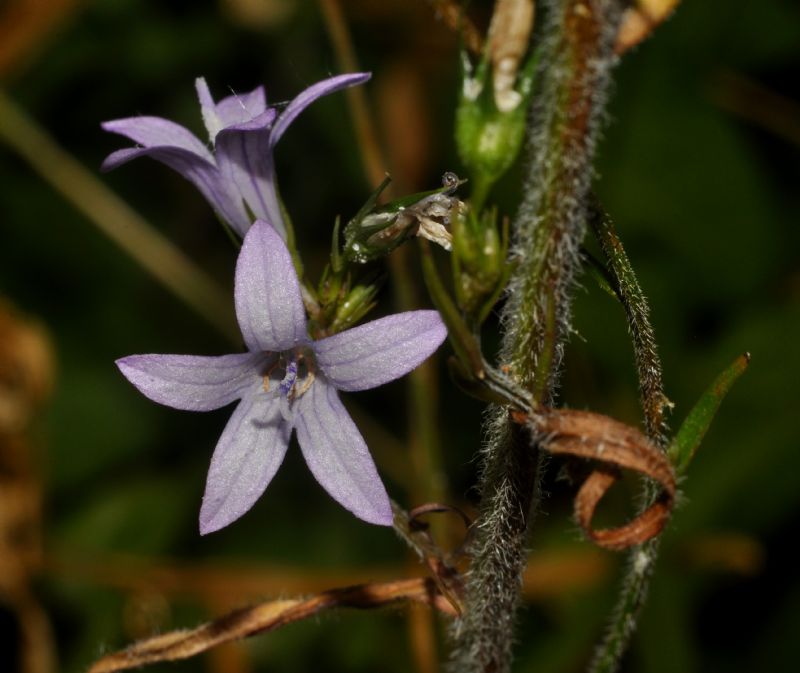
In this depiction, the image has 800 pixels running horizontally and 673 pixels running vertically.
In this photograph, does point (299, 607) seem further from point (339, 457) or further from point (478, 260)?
point (478, 260)

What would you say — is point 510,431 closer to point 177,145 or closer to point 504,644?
point 504,644

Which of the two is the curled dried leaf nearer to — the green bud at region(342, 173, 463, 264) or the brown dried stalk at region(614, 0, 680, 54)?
the green bud at region(342, 173, 463, 264)

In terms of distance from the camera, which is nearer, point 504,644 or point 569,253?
point 569,253

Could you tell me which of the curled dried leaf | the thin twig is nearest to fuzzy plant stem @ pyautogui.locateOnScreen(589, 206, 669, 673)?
the curled dried leaf

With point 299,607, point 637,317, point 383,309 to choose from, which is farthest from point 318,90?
point 383,309

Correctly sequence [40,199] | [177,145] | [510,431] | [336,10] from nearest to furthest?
[510,431] < [177,145] < [336,10] < [40,199]

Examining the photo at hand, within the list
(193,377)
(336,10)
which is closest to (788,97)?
(336,10)
